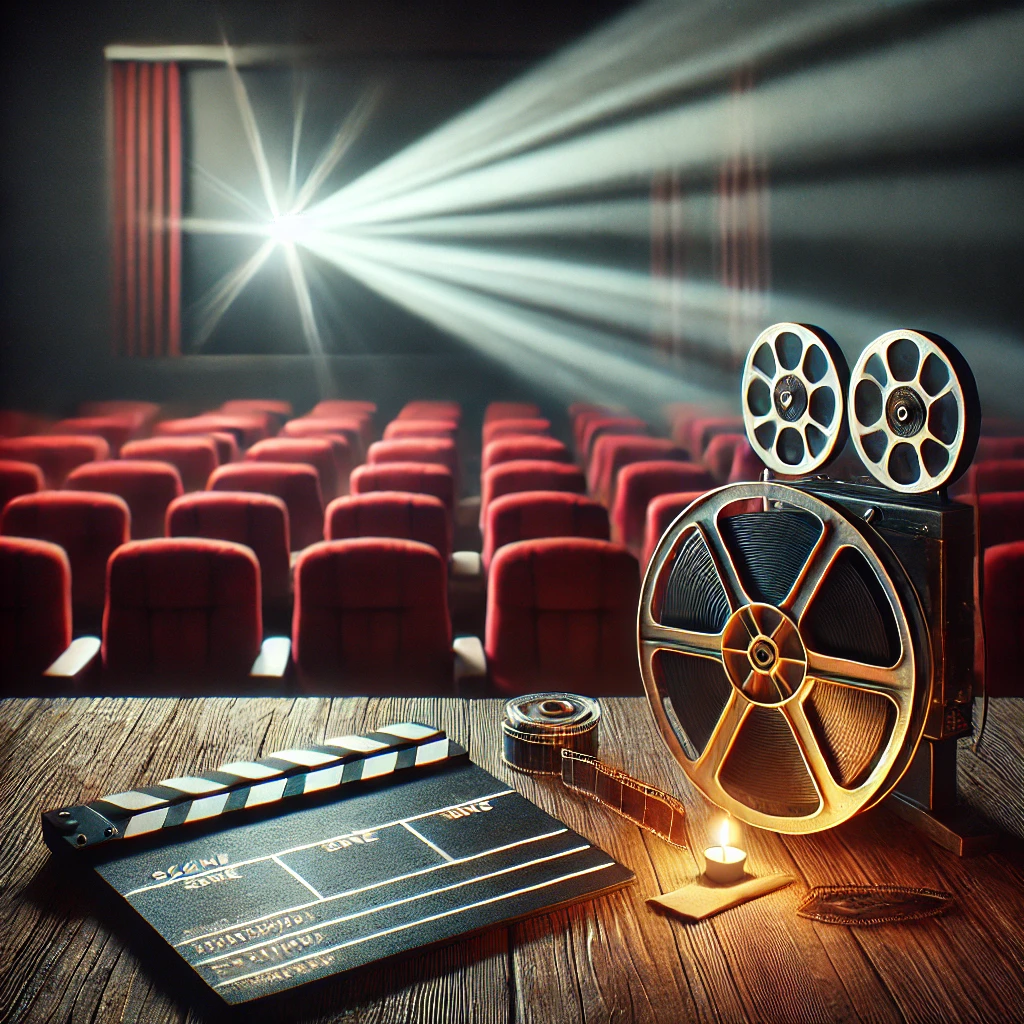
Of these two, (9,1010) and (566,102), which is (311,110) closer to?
→ (566,102)

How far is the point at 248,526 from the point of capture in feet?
11.0

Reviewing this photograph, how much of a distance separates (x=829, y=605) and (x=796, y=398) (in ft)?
0.88

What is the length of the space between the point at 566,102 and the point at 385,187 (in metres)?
1.94

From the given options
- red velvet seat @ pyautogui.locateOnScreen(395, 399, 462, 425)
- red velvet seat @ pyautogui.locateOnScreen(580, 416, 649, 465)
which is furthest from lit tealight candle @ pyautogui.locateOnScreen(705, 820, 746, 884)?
red velvet seat @ pyautogui.locateOnScreen(395, 399, 462, 425)

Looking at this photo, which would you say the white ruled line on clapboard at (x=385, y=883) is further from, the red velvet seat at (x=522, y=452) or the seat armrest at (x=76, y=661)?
the red velvet seat at (x=522, y=452)

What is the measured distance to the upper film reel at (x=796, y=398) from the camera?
118 centimetres

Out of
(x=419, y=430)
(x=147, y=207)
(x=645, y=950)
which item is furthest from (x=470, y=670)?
(x=147, y=207)

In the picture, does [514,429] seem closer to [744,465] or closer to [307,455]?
[307,455]

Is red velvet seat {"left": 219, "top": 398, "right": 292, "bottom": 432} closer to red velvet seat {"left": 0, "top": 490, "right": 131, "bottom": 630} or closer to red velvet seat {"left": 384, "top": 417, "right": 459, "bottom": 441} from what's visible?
red velvet seat {"left": 384, "top": 417, "right": 459, "bottom": 441}

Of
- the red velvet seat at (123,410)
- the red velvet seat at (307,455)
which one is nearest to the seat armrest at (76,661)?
the red velvet seat at (307,455)

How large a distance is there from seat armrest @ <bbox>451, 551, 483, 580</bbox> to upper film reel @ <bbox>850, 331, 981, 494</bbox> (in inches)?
93.0

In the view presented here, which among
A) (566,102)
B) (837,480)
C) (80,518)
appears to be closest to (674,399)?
(566,102)

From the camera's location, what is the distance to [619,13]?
9531 millimetres

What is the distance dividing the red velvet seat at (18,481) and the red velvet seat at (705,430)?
3.56 meters
